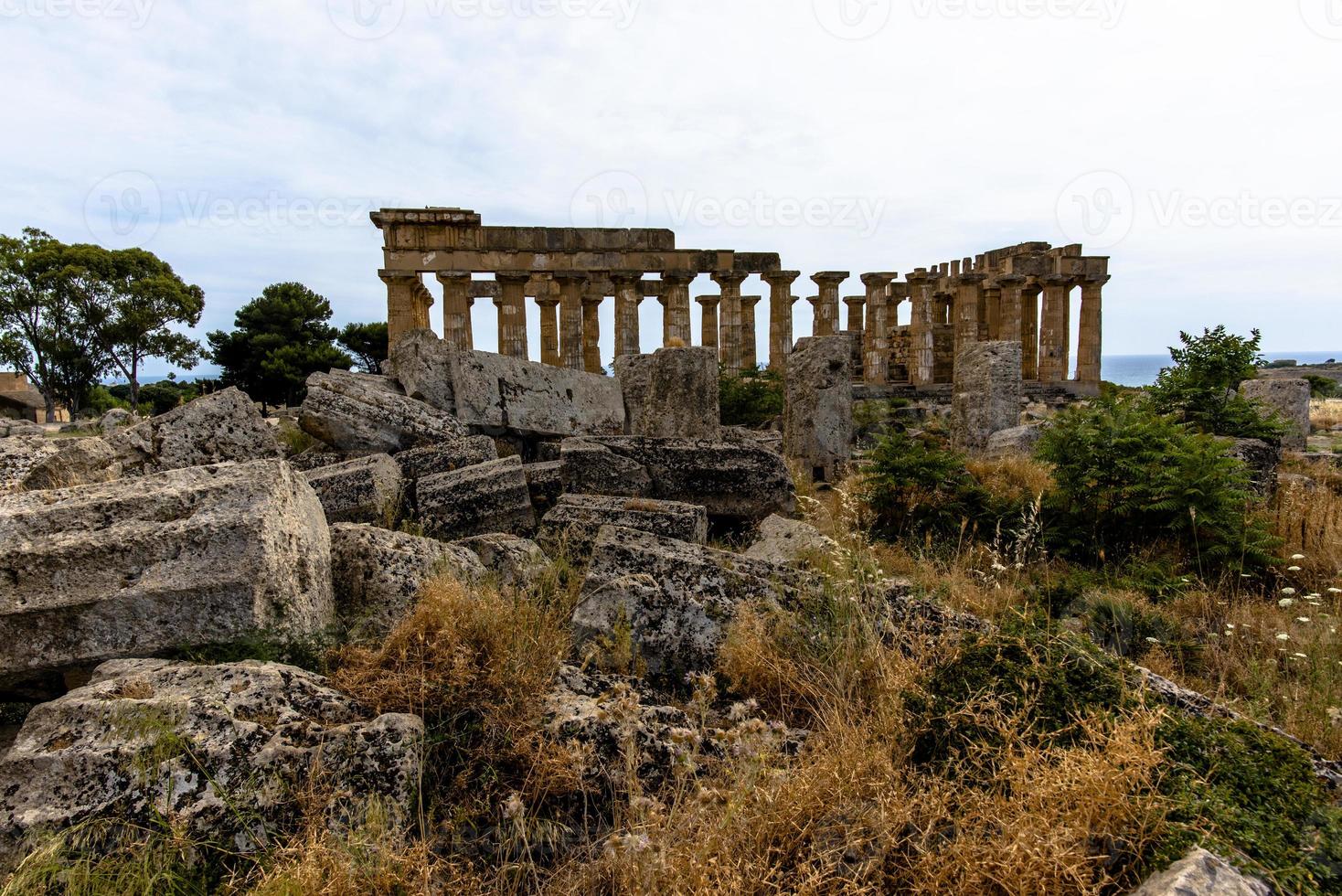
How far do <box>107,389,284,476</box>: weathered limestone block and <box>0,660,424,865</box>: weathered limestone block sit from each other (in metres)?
3.71

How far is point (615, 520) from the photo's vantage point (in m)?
5.72

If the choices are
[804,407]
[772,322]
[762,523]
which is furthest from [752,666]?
Result: [772,322]

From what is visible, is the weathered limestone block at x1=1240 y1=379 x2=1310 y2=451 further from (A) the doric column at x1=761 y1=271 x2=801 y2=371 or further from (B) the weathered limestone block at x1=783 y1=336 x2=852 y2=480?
(A) the doric column at x1=761 y1=271 x2=801 y2=371

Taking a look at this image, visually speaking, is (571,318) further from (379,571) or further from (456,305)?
(379,571)

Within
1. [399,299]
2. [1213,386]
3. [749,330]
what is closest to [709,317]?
[749,330]

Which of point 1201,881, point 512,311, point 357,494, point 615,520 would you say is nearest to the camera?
point 1201,881

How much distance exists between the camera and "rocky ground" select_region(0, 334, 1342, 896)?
2348mm

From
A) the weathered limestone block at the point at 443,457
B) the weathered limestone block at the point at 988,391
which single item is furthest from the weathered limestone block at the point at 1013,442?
the weathered limestone block at the point at 443,457

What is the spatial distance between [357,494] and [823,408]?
6984 millimetres

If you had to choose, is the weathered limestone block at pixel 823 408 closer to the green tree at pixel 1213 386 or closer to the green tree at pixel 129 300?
the green tree at pixel 1213 386

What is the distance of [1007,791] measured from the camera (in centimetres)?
262

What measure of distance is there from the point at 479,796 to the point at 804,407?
29.3ft

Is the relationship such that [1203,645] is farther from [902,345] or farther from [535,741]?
[902,345]

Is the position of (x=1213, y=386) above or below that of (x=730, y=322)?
below
